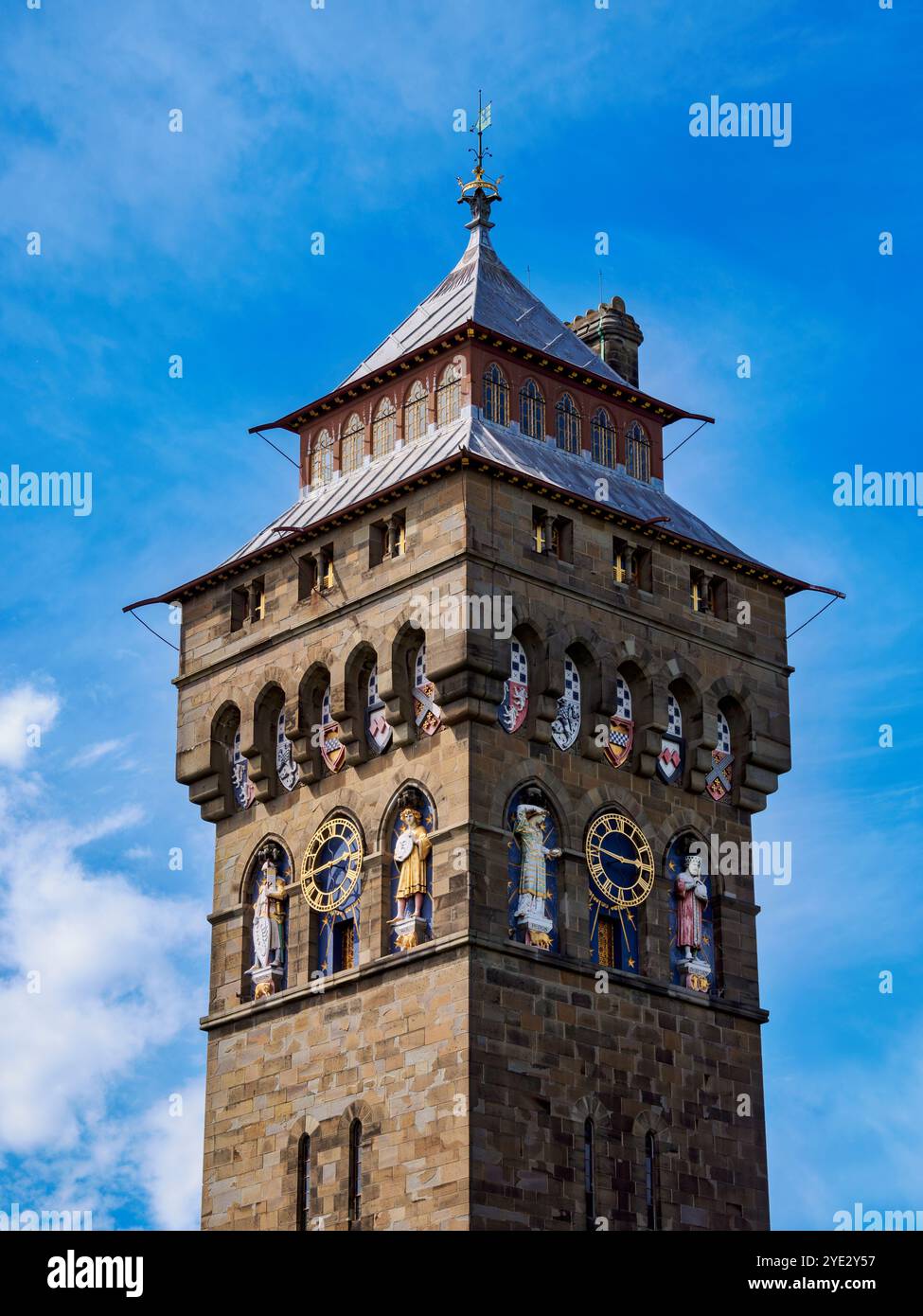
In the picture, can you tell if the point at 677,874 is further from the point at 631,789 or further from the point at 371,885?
the point at 371,885

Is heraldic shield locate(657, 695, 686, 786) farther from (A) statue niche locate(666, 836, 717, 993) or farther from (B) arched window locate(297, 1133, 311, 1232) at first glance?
(B) arched window locate(297, 1133, 311, 1232)

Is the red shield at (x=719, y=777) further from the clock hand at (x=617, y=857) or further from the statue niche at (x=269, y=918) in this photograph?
the statue niche at (x=269, y=918)

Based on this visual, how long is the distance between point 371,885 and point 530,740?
4.13 meters

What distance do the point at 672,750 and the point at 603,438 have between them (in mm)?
7287

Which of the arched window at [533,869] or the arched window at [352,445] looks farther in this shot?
the arched window at [352,445]

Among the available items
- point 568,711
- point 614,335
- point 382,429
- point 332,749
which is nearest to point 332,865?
point 332,749

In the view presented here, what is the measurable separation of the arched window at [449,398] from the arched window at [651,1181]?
15111 millimetres

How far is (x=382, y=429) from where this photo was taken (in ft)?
221

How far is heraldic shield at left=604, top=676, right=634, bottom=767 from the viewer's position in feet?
210

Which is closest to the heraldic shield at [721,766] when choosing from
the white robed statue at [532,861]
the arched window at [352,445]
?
the white robed statue at [532,861]

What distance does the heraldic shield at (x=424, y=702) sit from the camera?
2442 inches

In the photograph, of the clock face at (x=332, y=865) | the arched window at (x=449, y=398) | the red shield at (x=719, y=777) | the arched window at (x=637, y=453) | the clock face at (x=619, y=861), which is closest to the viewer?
the clock face at (x=619, y=861)

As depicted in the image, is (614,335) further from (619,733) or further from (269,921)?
(269,921)

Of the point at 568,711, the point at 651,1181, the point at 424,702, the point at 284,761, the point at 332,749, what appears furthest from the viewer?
the point at 284,761
